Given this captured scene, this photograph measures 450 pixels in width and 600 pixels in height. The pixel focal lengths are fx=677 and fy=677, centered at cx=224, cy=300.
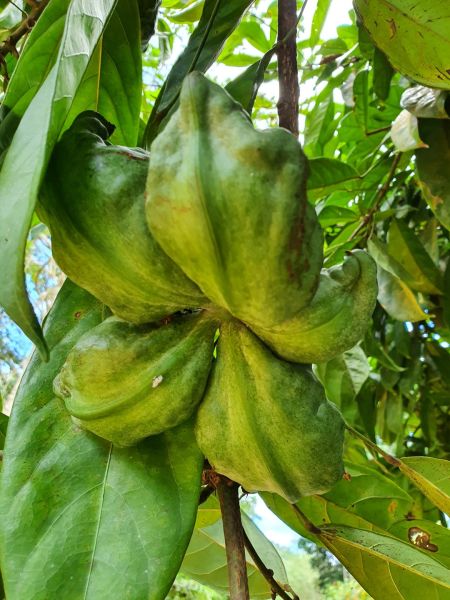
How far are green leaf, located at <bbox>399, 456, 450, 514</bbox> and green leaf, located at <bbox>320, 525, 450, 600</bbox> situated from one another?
0.11m

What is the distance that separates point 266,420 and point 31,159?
0.97 feet

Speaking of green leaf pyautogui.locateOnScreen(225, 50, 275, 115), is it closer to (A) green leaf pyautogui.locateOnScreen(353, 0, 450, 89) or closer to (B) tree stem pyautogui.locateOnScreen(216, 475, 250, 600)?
(A) green leaf pyautogui.locateOnScreen(353, 0, 450, 89)

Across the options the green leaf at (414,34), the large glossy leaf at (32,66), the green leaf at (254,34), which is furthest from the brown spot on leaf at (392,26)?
the green leaf at (254,34)

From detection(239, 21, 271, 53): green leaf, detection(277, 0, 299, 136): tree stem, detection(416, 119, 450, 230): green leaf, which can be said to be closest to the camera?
detection(277, 0, 299, 136): tree stem

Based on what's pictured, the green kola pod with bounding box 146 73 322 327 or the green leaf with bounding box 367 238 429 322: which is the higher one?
the green kola pod with bounding box 146 73 322 327

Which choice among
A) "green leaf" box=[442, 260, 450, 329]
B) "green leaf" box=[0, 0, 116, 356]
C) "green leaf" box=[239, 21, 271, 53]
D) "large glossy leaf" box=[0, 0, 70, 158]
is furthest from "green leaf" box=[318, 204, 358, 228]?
"green leaf" box=[0, 0, 116, 356]

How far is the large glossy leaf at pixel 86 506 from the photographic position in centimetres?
63

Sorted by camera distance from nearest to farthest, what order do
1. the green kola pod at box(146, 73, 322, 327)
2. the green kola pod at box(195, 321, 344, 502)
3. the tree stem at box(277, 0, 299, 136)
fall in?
1. the green kola pod at box(146, 73, 322, 327)
2. the green kola pod at box(195, 321, 344, 502)
3. the tree stem at box(277, 0, 299, 136)

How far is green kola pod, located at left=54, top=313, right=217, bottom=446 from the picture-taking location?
0.62 metres

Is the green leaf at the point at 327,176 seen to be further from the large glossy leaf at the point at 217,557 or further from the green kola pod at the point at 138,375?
the green kola pod at the point at 138,375

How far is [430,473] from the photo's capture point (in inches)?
38.9

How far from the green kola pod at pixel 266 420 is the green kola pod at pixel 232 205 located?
0.08m

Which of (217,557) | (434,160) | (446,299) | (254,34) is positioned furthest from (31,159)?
(254,34)

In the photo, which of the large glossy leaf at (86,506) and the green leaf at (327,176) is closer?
the large glossy leaf at (86,506)
